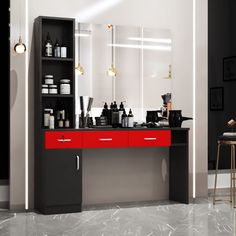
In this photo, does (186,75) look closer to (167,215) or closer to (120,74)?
(120,74)

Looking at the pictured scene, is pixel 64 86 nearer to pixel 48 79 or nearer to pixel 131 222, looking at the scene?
pixel 48 79

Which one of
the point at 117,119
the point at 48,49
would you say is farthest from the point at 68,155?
the point at 48,49

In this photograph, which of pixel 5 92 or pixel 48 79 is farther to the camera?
pixel 5 92

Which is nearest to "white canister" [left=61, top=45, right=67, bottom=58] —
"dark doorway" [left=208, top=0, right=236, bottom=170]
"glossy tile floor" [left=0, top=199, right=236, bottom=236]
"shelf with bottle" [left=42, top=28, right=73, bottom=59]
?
"shelf with bottle" [left=42, top=28, right=73, bottom=59]

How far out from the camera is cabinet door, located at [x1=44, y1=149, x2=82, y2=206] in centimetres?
559

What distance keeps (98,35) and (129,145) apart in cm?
147

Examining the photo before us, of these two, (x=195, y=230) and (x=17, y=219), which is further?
(x=17, y=219)

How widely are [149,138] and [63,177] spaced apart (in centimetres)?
116

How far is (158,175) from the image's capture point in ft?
21.6

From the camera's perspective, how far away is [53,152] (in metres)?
5.61

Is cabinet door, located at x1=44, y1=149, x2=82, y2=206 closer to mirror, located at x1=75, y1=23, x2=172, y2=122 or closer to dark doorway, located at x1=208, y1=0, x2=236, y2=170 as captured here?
mirror, located at x1=75, y1=23, x2=172, y2=122

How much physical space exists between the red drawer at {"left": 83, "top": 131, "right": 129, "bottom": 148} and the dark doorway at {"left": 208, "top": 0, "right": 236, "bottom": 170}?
1.78 metres

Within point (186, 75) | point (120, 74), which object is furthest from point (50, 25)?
point (186, 75)

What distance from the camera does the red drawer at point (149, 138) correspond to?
5930mm
